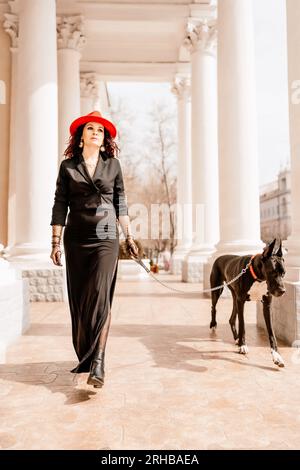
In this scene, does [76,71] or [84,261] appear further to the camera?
[76,71]

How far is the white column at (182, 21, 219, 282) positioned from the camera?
22.0m

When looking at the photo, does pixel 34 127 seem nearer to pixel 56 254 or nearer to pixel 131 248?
pixel 56 254

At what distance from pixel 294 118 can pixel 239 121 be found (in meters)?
5.94

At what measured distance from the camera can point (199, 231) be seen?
75.0 ft

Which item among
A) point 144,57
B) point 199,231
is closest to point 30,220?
point 199,231

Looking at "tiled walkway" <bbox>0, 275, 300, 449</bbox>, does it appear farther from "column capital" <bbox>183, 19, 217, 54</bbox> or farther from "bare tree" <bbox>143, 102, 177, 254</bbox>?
"bare tree" <bbox>143, 102, 177, 254</bbox>

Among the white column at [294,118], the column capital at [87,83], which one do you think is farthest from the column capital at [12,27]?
the white column at [294,118]

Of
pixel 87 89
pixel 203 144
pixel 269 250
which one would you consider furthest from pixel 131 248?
pixel 87 89

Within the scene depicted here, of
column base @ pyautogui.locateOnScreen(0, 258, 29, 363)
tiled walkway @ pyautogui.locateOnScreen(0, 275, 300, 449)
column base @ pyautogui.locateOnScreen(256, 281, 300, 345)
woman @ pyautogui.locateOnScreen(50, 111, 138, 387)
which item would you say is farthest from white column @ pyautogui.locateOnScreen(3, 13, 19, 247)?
woman @ pyautogui.locateOnScreen(50, 111, 138, 387)

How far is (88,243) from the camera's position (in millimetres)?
5949

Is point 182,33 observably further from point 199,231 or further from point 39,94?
point 39,94

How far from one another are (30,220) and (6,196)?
673 cm

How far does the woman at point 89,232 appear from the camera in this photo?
5820mm

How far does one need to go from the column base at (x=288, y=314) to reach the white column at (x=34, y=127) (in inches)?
356
